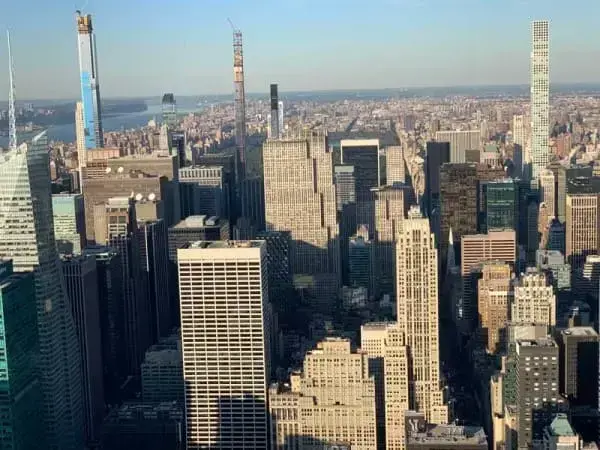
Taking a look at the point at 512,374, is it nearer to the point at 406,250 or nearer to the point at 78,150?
the point at 406,250

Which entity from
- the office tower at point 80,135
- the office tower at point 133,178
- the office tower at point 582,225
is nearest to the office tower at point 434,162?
the office tower at point 582,225

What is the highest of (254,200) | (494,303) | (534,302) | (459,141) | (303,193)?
(459,141)

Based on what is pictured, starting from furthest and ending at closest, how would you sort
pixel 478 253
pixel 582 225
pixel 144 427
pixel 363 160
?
pixel 363 160
pixel 582 225
pixel 478 253
pixel 144 427

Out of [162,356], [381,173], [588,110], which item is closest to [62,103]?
[162,356]

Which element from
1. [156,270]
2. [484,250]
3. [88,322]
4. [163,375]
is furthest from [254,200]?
[163,375]

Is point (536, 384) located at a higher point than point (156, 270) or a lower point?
→ lower

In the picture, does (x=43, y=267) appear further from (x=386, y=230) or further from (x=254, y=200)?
(x=254, y=200)

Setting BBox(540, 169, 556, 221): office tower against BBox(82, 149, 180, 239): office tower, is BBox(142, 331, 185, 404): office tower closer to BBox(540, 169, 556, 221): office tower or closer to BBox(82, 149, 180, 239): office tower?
BBox(82, 149, 180, 239): office tower

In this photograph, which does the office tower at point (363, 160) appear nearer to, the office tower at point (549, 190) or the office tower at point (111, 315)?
the office tower at point (549, 190)
